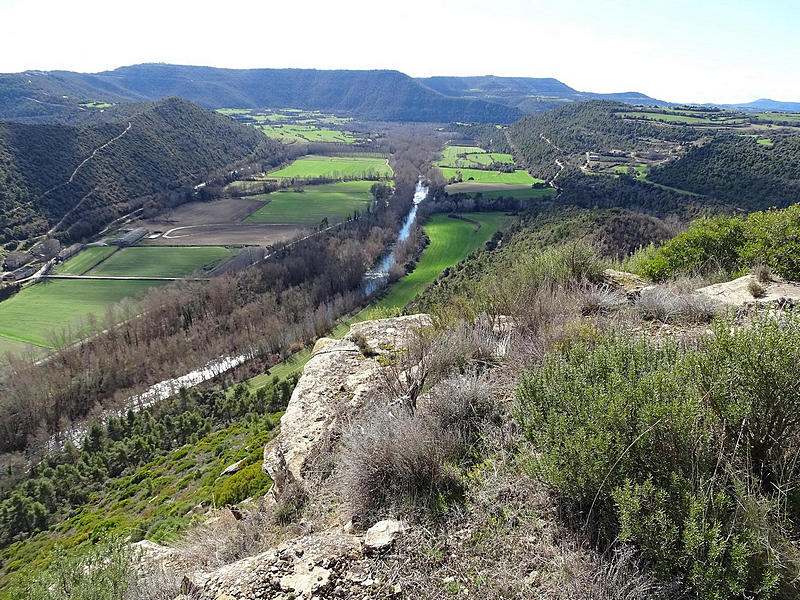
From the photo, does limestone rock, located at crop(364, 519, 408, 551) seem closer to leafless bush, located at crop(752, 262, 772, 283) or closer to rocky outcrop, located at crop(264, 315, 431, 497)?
rocky outcrop, located at crop(264, 315, 431, 497)

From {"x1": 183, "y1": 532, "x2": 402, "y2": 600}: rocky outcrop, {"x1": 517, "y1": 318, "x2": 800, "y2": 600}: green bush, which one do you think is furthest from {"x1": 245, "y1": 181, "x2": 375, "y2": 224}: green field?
{"x1": 517, "y1": 318, "x2": 800, "y2": 600}: green bush

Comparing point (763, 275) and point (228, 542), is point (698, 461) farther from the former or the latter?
point (763, 275)

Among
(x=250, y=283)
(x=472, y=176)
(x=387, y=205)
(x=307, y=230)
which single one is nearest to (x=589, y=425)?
(x=250, y=283)

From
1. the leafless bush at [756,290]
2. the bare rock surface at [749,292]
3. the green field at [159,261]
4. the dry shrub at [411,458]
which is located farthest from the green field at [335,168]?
the dry shrub at [411,458]

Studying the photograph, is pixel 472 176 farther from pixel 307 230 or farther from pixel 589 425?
pixel 589 425

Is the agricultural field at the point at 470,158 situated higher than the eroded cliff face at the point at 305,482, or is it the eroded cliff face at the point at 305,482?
the agricultural field at the point at 470,158

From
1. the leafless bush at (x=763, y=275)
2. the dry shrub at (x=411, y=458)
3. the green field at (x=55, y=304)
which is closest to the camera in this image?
the dry shrub at (x=411, y=458)

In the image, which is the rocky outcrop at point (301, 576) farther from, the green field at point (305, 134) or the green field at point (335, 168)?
the green field at point (305, 134)
